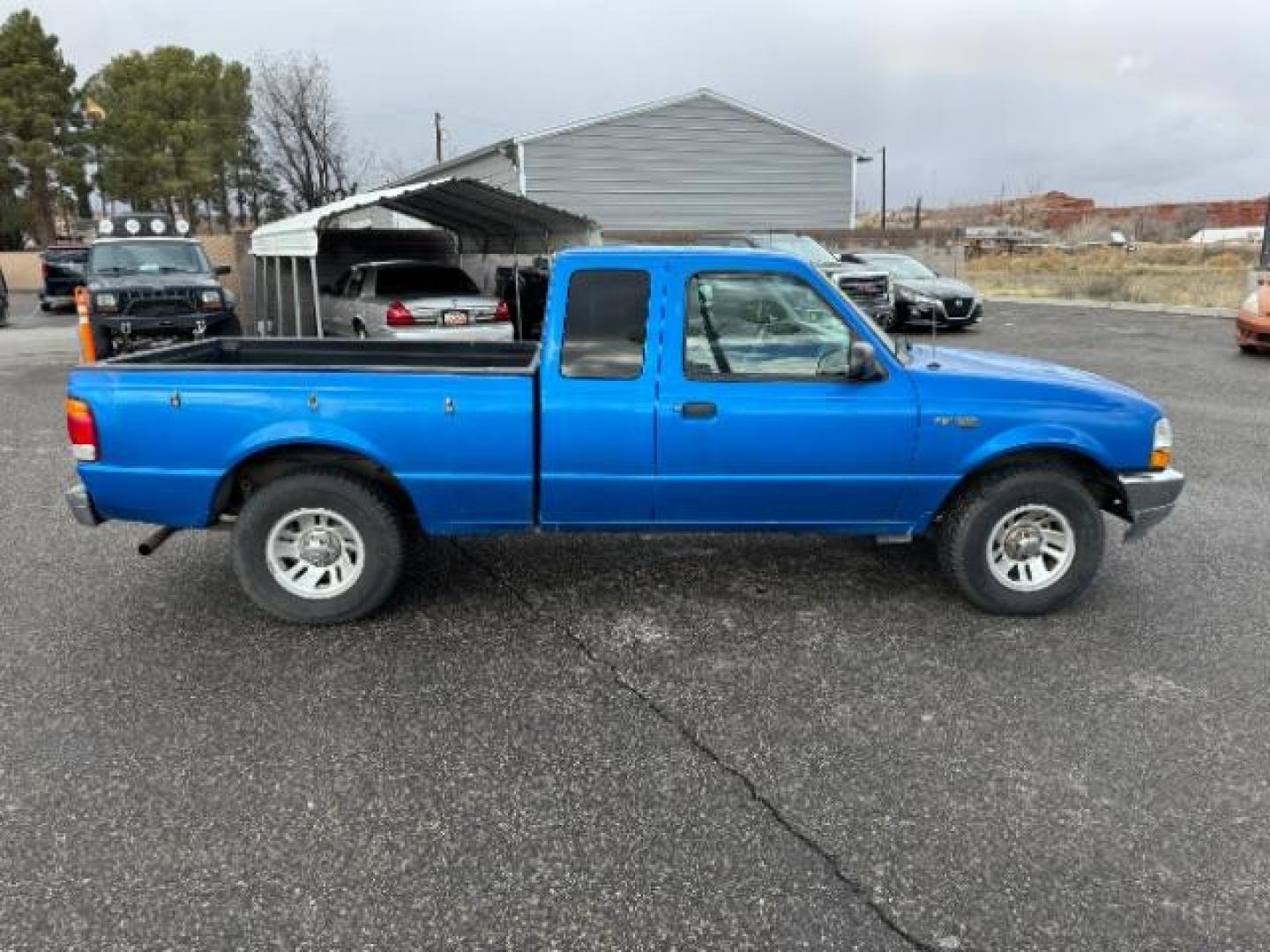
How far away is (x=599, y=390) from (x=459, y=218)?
1248 centimetres

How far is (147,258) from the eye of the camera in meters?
15.0

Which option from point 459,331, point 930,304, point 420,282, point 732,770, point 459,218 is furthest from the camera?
point 930,304

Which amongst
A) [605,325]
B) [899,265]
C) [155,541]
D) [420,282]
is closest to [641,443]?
[605,325]

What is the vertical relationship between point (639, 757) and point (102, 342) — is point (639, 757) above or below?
below

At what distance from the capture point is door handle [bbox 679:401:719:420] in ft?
14.4

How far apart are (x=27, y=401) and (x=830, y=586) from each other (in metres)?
10.3

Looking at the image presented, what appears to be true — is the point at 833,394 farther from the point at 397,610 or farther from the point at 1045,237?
the point at 1045,237

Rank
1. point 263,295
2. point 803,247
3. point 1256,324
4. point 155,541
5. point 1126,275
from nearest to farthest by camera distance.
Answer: point 155,541
point 1256,324
point 263,295
point 803,247
point 1126,275

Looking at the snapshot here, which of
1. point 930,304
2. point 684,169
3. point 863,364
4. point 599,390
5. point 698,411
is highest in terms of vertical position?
point 684,169

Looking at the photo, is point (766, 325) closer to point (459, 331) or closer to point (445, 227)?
point (459, 331)

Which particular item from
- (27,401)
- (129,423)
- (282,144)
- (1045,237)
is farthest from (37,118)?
(1045,237)

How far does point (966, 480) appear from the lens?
4699mm

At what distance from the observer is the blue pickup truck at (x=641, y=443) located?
4.33 m

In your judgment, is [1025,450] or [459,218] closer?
[1025,450]
